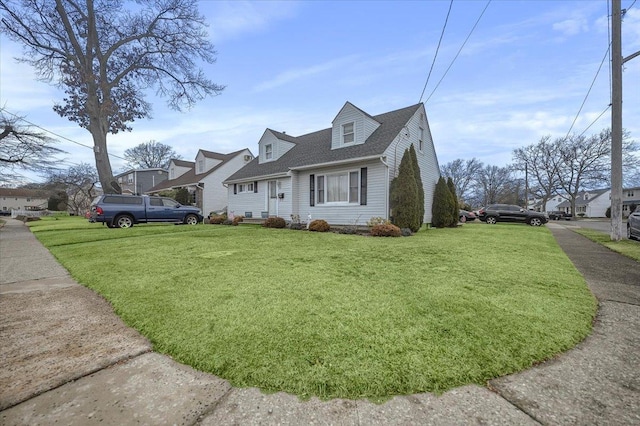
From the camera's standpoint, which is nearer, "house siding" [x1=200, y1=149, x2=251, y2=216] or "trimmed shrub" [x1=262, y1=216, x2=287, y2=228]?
"trimmed shrub" [x1=262, y1=216, x2=287, y2=228]

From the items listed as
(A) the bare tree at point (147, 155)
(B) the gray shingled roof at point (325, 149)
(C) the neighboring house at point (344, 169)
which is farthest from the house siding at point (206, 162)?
(A) the bare tree at point (147, 155)

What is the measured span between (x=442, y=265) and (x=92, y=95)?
2260 centimetres

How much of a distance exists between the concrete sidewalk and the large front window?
9.41 metres

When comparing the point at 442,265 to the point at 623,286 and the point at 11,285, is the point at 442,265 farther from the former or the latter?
the point at 11,285

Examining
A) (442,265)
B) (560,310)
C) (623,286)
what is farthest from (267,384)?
(623,286)

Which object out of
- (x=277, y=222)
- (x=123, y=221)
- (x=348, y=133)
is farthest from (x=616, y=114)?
(x=123, y=221)

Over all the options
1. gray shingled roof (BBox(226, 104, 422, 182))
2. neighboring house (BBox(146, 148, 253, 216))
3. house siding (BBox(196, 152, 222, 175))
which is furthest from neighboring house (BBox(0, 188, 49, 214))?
gray shingled roof (BBox(226, 104, 422, 182))

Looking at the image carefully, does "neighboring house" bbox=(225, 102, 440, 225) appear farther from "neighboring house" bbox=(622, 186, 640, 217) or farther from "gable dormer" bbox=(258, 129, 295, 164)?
"neighboring house" bbox=(622, 186, 640, 217)

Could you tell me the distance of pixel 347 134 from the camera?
12.9 metres

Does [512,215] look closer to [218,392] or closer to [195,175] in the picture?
[218,392]

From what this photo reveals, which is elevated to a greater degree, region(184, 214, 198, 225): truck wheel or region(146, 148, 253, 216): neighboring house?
region(146, 148, 253, 216): neighboring house

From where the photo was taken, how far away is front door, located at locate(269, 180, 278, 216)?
587 inches

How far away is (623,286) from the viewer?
405 cm

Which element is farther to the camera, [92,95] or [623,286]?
[92,95]
